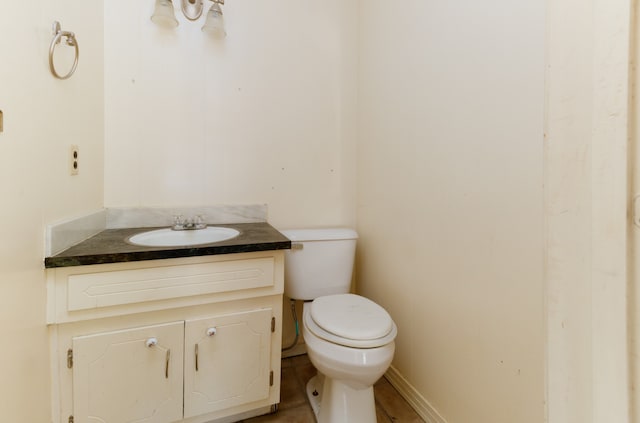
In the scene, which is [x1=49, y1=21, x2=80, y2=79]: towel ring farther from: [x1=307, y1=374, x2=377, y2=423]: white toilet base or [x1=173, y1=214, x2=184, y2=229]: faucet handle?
[x1=307, y1=374, x2=377, y2=423]: white toilet base

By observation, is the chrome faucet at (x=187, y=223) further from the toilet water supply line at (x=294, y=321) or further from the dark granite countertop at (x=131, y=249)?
the toilet water supply line at (x=294, y=321)

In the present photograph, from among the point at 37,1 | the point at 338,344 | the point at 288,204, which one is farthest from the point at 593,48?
the point at 288,204

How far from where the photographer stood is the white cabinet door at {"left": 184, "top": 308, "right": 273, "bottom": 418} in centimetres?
117

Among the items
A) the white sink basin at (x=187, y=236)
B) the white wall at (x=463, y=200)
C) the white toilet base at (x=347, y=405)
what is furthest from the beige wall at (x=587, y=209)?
the white sink basin at (x=187, y=236)

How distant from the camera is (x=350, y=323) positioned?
1189 mm

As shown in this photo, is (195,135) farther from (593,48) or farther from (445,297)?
(593,48)

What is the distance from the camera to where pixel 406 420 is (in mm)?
1340

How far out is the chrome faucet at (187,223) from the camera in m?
1.45

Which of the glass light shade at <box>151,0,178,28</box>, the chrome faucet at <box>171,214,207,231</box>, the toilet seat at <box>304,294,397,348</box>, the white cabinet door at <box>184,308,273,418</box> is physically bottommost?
the white cabinet door at <box>184,308,273,418</box>

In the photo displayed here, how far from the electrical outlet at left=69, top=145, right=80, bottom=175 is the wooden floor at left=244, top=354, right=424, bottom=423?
47.1 inches

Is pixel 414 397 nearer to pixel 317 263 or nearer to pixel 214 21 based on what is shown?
pixel 317 263

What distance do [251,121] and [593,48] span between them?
1513mm

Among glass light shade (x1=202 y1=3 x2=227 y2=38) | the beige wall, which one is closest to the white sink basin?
glass light shade (x1=202 y1=3 x2=227 y2=38)

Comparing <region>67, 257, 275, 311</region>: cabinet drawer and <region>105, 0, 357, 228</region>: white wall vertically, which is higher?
<region>105, 0, 357, 228</region>: white wall
